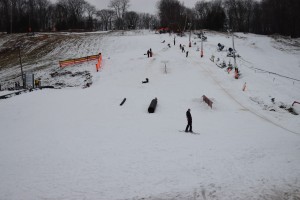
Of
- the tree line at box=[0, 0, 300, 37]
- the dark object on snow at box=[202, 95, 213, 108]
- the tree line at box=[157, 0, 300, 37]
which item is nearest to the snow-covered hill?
the dark object on snow at box=[202, 95, 213, 108]

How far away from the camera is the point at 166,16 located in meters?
89.3

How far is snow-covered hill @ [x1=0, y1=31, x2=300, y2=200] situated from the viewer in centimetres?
1023

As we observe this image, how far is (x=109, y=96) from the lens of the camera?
27.4 m

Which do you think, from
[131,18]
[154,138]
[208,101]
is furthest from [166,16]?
[154,138]

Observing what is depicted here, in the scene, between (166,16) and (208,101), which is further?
(166,16)

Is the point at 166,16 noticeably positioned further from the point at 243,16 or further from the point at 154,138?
the point at 154,138

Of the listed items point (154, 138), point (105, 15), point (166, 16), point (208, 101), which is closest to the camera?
point (154, 138)

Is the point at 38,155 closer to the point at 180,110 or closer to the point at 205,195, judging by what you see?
the point at 205,195

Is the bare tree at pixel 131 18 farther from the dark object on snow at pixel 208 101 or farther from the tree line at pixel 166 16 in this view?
the dark object on snow at pixel 208 101

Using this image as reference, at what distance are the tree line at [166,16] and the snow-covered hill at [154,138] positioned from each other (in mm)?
45539

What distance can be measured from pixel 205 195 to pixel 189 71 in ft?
83.9

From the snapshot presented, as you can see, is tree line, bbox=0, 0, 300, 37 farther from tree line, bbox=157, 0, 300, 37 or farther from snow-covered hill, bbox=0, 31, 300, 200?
snow-covered hill, bbox=0, 31, 300, 200

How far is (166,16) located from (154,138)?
80.0 m

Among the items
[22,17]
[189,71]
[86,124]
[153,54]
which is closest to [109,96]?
[86,124]
